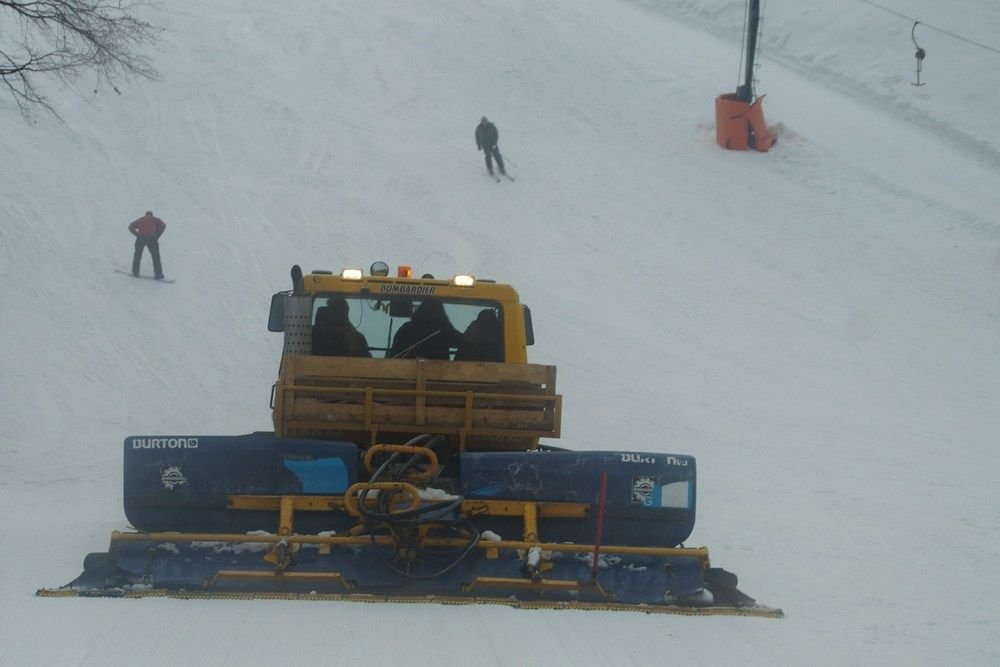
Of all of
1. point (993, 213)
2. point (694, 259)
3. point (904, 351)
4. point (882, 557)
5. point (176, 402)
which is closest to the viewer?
point (882, 557)

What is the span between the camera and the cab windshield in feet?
27.8

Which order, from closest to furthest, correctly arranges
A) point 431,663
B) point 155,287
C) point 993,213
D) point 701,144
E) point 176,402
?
point 431,663 < point 176,402 < point 155,287 < point 993,213 < point 701,144

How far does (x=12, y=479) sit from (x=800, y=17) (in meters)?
30.4

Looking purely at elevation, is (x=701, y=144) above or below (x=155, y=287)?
above

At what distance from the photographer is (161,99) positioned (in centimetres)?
2630

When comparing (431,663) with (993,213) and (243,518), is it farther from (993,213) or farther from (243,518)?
(993,213)

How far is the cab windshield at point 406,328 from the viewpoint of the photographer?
8.47 metres

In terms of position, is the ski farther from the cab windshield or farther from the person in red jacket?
the cab windshield

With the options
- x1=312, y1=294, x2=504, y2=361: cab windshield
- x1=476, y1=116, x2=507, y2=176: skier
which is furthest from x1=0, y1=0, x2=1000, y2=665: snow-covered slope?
x1=312, y1=294, x2=504, y2=361: cab windshield

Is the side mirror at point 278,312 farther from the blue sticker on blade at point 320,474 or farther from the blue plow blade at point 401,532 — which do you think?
the blue sticker on blade at point 320,474

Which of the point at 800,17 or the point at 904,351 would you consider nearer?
the point at 904,351

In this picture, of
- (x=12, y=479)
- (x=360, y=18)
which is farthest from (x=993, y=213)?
(x=360, y=18)

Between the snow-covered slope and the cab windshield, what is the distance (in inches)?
90.7

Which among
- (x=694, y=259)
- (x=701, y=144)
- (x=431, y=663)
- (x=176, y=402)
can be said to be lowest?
(x=431, y=663)
